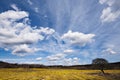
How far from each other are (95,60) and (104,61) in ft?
19.0

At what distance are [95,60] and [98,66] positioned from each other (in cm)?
456

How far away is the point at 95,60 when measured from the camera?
107m

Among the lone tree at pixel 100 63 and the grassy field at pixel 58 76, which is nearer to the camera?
the grassy field at pixel 58 76

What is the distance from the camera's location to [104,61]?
105m

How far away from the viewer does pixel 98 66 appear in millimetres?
104750

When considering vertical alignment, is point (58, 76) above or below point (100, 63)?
below

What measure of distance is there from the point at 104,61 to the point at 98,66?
5.19 meters

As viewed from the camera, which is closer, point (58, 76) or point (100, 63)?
point (58, 76)

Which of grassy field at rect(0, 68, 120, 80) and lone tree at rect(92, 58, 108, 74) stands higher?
lone tree at rect(92, 58, 108, 74)

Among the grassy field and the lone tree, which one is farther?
the lone tree

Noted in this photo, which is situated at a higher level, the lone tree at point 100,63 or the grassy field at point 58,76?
the lone tree at point 100,63
